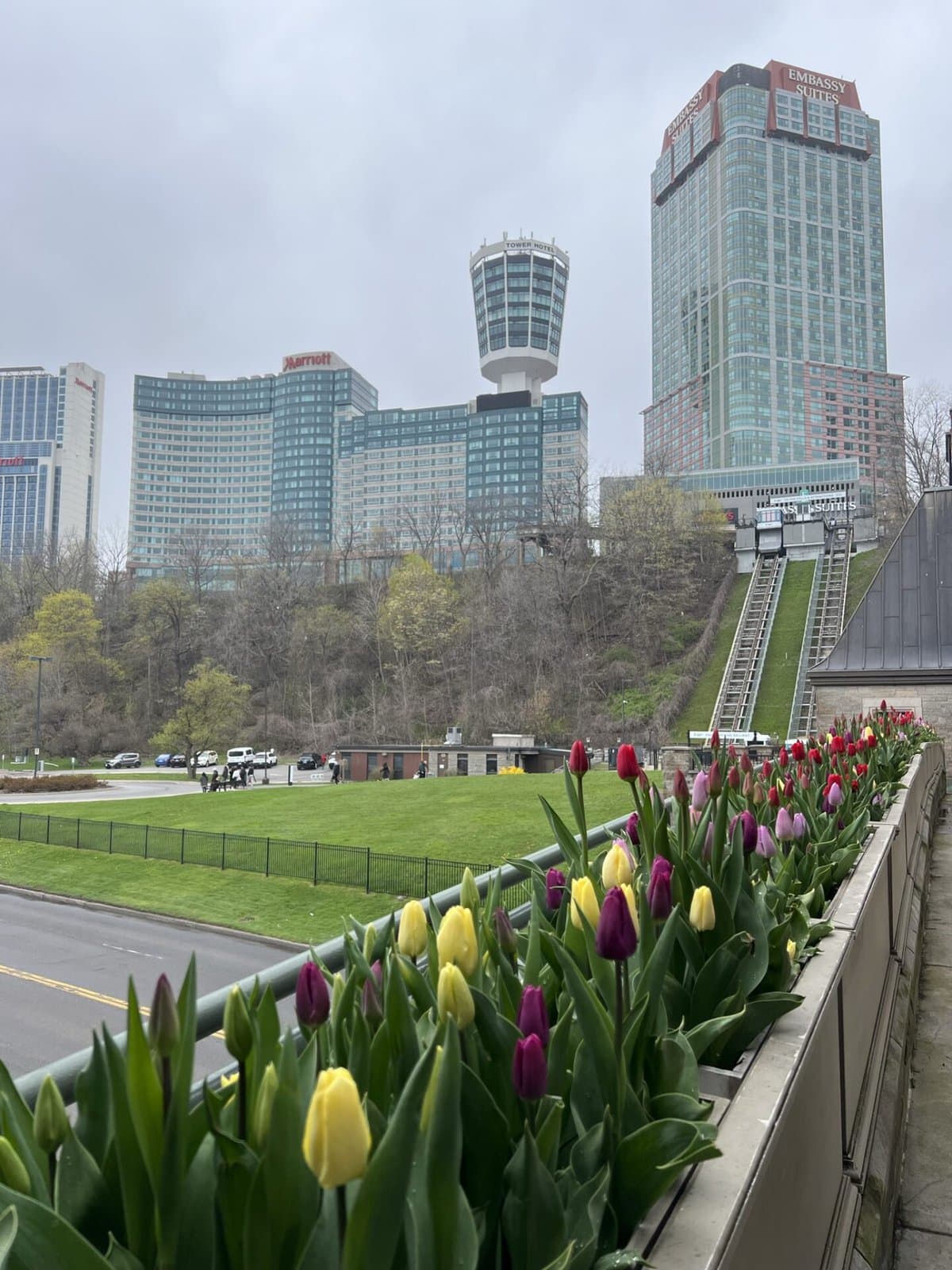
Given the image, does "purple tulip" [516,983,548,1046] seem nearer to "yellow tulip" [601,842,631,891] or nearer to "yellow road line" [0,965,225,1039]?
"yellow tulip" [601,842,631,891]

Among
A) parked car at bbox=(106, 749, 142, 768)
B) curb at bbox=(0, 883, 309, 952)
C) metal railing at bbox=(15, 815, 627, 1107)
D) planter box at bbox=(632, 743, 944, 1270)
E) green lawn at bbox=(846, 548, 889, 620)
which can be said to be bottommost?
curb at bbox=(0, 883, 309, 952)

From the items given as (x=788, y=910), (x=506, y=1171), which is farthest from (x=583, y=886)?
(x=788, y=910)

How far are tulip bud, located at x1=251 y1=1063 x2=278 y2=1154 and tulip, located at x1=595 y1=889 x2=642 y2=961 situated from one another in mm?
583

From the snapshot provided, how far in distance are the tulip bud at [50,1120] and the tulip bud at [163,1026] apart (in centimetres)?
20

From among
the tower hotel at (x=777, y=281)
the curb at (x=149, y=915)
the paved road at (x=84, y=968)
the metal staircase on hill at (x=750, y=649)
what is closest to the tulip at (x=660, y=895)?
the paved road at (x=84, y=968)

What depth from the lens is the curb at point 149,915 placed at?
50.1ft

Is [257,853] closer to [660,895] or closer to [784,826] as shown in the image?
[784,826]

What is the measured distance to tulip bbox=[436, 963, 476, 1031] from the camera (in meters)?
1.19

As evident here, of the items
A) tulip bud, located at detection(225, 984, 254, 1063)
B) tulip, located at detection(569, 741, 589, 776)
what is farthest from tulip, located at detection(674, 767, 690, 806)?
tulip bud, located at detection(225, 984, 254, 1063)

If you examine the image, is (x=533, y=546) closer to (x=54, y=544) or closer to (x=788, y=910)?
(x=54, y=544)

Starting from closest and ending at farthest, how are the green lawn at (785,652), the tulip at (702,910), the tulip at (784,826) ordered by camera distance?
the tulip at (702,910) < the tulip at (784,826) < the green lawn at (785,652)

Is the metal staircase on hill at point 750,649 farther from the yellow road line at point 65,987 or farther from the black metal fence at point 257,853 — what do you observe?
the yellow road line at point 65,987

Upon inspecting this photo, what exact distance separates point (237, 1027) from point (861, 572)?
59.8m

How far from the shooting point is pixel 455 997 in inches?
48.1
